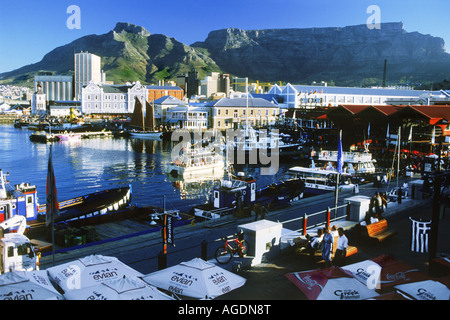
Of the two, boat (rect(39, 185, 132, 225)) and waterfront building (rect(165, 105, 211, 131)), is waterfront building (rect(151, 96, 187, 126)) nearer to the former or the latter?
waterfront building (rect(165, 105, 211, 131))

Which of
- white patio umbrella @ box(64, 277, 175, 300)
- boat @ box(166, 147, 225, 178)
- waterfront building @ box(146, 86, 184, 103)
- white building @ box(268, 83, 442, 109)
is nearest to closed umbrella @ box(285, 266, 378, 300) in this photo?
white patio umbrella @ box(64, 277, 175, 300)

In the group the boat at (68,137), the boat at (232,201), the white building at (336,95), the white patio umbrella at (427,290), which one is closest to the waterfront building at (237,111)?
the white building at (336,95)

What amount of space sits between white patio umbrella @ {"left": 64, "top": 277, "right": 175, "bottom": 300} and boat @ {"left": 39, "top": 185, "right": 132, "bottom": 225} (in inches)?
703

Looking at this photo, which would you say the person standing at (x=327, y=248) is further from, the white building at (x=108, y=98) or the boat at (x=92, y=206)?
the white building at (x=108, y=98)

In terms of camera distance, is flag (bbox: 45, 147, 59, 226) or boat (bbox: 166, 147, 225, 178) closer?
flag (bbox: 45, 147, 59, 226)

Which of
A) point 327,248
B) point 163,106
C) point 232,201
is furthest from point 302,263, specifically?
point 163,106

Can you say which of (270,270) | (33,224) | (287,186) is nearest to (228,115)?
(287,186)

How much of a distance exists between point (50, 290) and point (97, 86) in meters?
145

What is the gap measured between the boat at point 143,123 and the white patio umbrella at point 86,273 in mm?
94112

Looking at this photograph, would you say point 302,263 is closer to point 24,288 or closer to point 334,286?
point 334,286

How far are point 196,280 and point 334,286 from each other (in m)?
3.08

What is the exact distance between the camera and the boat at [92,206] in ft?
86.4

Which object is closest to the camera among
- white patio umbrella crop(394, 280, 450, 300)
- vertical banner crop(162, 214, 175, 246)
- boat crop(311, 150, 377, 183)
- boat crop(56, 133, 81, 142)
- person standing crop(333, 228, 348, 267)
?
white patio umbrella crop(394, 280, 450, 300)

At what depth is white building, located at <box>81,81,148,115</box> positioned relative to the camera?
145 meters
